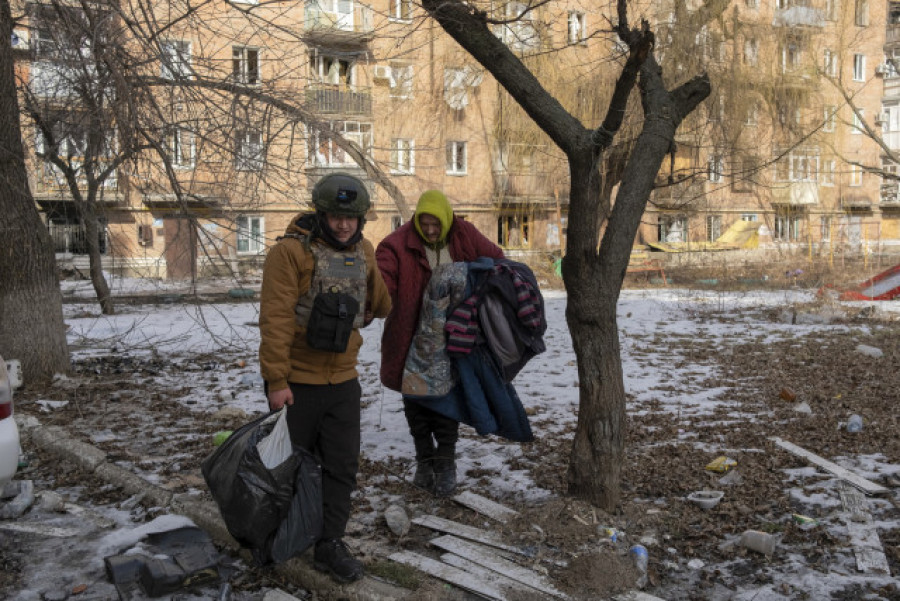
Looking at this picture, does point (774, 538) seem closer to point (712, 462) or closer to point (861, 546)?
point (861, 546)

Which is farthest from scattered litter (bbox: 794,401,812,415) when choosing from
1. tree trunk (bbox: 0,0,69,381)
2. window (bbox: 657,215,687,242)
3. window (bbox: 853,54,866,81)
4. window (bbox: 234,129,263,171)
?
window (bbox: 853,54,866,81)

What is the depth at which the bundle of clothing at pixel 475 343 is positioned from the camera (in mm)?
4160

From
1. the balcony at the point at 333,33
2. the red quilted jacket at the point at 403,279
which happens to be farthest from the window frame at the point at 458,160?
the red quilted jacket at the point at 403,279

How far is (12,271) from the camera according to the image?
23.8 feet

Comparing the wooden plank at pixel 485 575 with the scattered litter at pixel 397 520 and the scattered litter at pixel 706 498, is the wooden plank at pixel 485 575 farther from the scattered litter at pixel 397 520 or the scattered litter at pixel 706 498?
the scattered litter at pixel 706 498

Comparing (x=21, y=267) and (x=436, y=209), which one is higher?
(x=436, y=209)

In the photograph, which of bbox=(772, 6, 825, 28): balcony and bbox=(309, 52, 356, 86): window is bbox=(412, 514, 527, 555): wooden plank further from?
bbox=(772, 6, 825, 28): balcony

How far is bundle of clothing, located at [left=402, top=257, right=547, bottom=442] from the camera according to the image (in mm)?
4160

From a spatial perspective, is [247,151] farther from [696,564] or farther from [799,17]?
[799,17]

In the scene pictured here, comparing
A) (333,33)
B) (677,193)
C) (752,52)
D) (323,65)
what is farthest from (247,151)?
(752,52)

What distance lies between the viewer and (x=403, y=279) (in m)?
4.25

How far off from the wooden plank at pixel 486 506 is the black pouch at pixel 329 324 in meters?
1.34

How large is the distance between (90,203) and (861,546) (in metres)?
10.2

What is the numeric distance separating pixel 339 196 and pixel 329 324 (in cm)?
56
